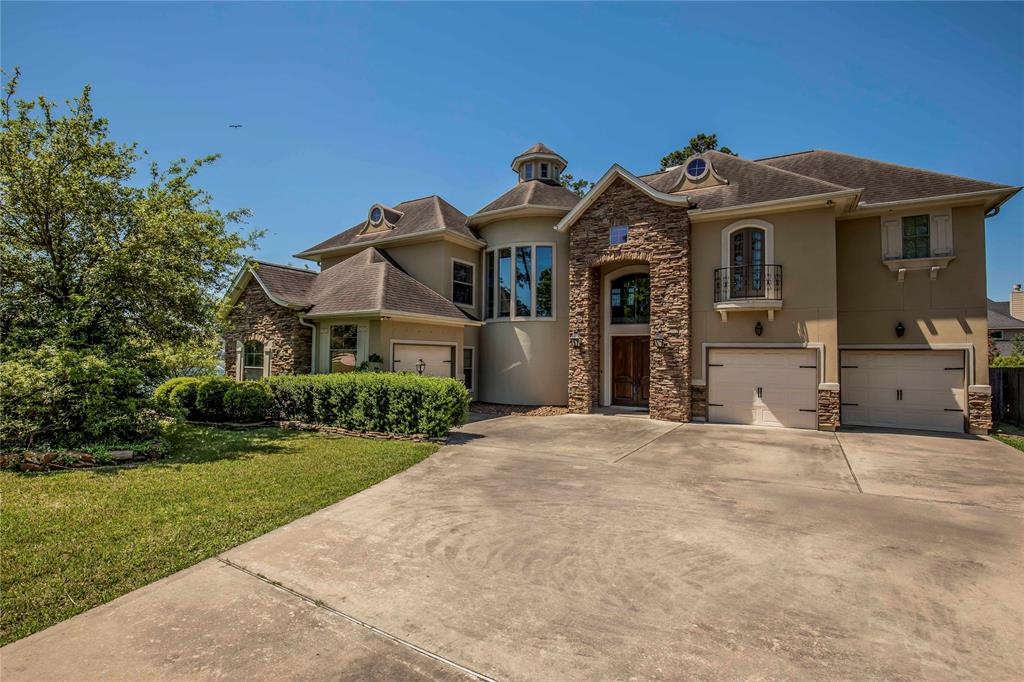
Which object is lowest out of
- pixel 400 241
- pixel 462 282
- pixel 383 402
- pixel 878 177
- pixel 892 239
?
pixel 383 402

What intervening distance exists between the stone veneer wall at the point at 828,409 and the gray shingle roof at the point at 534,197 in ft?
31.2

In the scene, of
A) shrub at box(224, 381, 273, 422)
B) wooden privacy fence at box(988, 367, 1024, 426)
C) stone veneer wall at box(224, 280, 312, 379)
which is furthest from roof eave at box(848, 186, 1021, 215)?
stone veneer wall at box(224, 280, 312, 379)

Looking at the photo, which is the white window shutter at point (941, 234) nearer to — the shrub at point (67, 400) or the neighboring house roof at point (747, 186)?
the neighboring house roof at point (747, 186)

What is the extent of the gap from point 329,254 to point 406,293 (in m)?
6.52

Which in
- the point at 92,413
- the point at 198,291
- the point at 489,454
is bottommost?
the point at 489,454

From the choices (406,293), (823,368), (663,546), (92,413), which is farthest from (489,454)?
(823,368)

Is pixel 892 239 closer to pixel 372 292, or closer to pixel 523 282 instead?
pixel 523 282

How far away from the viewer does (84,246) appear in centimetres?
912

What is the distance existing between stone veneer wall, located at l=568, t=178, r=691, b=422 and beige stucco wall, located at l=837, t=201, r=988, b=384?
14.6 ft

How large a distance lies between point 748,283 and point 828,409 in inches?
149

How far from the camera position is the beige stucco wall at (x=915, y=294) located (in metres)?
12.0

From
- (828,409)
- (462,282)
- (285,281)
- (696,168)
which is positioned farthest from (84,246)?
(828,409)

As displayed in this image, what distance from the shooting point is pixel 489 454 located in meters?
8.90

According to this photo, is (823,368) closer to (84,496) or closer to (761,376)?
(761,376)
